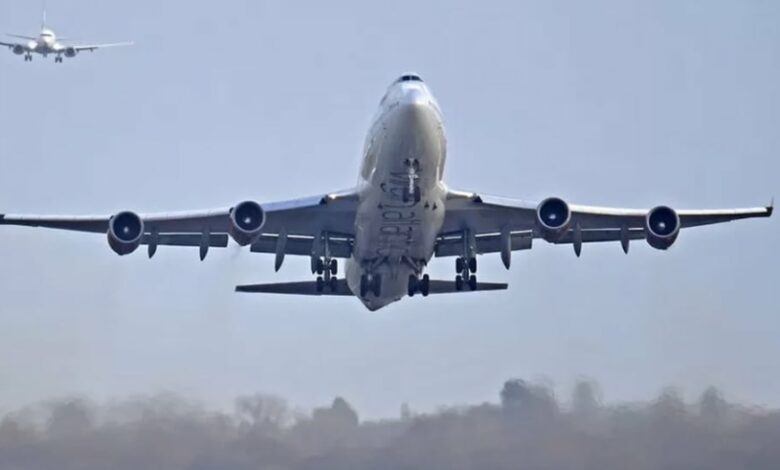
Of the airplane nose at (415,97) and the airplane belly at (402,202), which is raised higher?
the airplane nose at (415,97)

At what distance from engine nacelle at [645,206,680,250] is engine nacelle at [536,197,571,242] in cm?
225

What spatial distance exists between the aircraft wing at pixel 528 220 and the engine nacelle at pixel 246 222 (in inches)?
200

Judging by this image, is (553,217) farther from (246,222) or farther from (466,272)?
(246,222)

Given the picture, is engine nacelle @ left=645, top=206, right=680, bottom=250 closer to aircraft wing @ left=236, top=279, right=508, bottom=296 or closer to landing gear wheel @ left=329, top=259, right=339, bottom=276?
aircraft wing @ left=236, top=279, right=508, bottom=296

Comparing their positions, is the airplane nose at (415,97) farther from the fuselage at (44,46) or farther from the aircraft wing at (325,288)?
the fuselage at (44,46)

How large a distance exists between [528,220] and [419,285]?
11.8 ft

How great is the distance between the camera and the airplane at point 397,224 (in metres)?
35.3

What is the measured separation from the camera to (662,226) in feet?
123

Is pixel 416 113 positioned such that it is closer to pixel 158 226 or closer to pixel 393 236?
pixel 393 236

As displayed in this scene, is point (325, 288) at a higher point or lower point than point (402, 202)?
lower

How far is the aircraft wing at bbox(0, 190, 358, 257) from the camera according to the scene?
124 ft

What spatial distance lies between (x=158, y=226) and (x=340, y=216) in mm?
4932

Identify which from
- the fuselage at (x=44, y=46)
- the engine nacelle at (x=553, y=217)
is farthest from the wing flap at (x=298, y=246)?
the fuselage at (x=44, y=46)

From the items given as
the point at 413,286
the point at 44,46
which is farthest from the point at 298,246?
the point at 44,46
